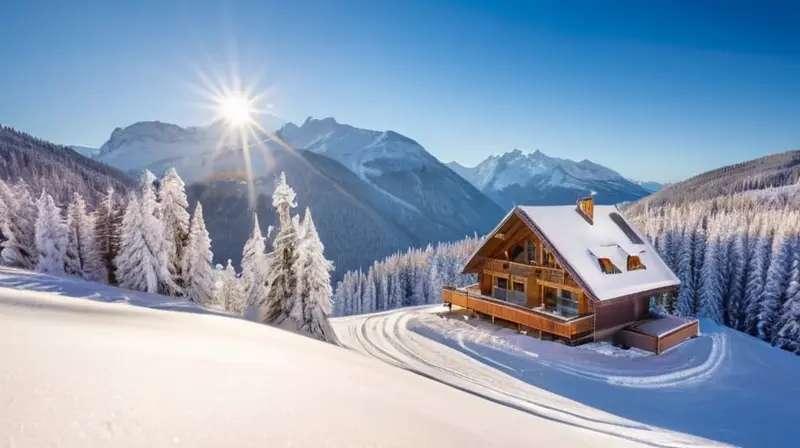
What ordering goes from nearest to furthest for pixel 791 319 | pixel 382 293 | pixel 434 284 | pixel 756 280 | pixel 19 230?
pixel 19 230 → pixel 791 319 → pixel 756 280 → pixel 434 284 → pixel 382 293

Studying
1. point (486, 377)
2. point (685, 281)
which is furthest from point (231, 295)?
point (685, 281)

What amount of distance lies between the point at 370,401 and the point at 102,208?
3841 cm

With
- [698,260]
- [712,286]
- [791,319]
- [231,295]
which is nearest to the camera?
[791,319]

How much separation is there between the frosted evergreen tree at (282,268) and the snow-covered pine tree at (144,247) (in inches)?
405

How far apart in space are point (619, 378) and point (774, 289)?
40.0 m

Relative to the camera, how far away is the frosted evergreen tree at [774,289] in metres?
41.5

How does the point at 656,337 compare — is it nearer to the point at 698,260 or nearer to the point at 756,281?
the point at 756,281

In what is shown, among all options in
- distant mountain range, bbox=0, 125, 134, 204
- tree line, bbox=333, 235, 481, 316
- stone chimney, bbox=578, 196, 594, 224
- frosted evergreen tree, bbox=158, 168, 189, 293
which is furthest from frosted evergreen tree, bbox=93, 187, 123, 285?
distant mountain range, bbox=0, 125, 134, 204

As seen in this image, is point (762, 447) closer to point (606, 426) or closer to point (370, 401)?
point (606, 426)

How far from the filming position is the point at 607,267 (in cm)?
2148

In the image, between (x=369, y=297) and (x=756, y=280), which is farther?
(x=369, y=297)

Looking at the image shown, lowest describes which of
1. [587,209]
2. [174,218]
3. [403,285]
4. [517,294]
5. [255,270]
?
[403,285]

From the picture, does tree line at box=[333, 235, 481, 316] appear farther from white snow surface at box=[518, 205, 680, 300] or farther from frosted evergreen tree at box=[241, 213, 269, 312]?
white snow surface at box=[518, 205, 680, 300]

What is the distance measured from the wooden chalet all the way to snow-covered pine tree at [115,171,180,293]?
1965 cm
